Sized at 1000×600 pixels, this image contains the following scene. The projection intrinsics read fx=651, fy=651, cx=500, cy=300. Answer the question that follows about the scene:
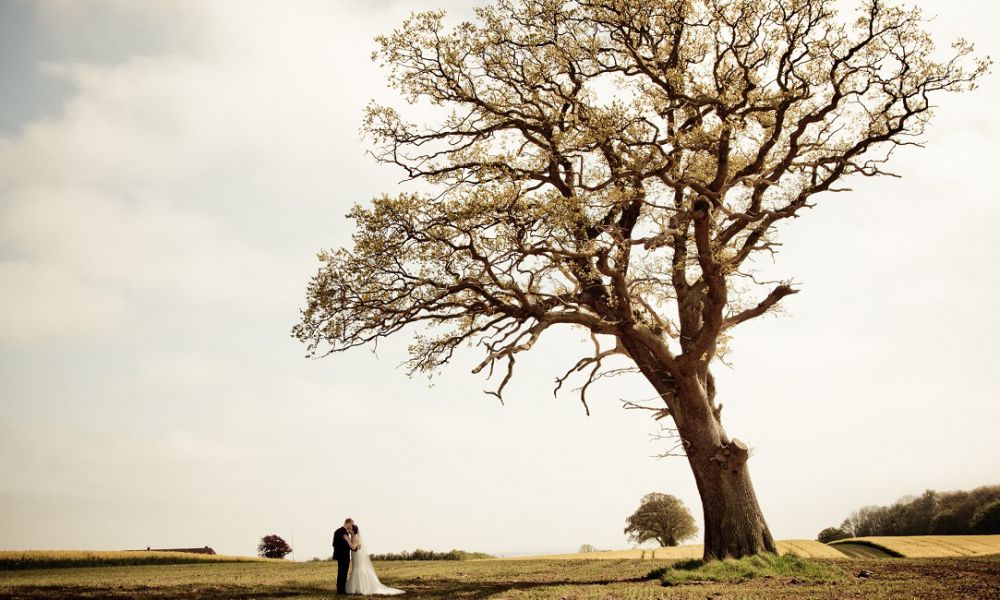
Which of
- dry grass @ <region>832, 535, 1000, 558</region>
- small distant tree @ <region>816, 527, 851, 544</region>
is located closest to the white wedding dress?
dry grass @ <region>832, 535, 1000, 558</region>

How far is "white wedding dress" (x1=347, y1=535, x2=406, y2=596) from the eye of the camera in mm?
16234

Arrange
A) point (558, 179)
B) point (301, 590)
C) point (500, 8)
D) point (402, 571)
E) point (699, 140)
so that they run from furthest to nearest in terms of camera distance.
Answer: point (402, 571), point (558, 179), point (500, 8), point (699, 140), point (301, 590)

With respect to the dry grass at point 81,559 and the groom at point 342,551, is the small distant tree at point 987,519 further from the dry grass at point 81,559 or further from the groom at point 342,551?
the dry grass at point 81,559

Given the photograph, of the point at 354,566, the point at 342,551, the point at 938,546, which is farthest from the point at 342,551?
the point at 938,546

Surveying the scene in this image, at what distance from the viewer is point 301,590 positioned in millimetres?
17078

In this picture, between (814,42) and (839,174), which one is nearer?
(814,42)

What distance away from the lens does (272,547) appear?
1989 inches

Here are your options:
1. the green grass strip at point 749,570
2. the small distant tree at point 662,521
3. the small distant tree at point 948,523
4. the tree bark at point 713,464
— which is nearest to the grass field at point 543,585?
the green grass strip at point 749,570

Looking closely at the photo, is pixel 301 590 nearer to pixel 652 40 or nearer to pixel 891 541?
pixel 652 40

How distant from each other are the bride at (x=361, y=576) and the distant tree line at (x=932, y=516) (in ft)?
126

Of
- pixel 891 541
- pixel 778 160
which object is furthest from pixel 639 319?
pixel 891 541

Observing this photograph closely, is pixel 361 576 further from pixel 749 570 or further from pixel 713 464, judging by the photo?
pixel 713 464

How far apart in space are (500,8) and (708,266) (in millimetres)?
9886

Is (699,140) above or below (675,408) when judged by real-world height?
above
